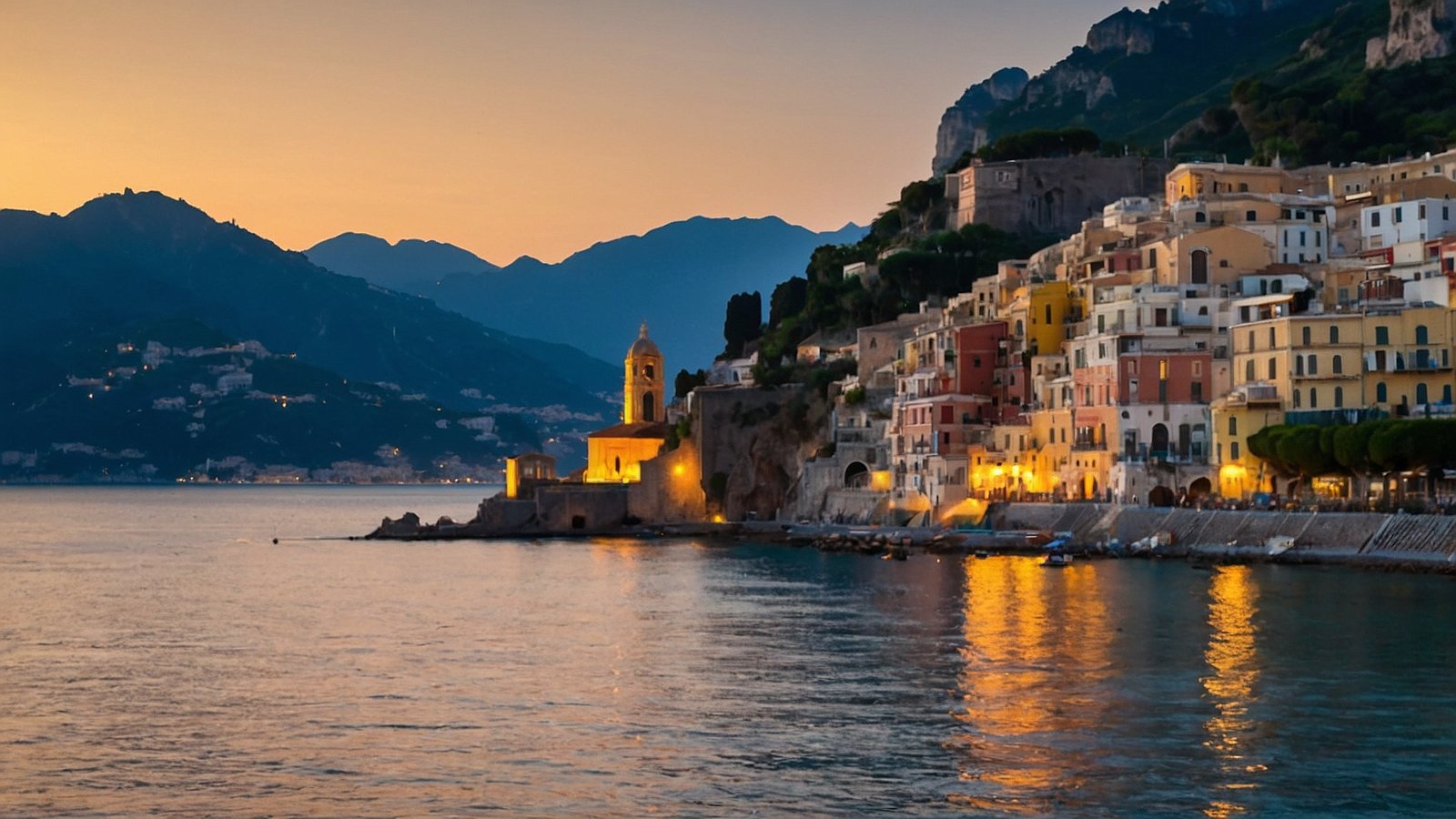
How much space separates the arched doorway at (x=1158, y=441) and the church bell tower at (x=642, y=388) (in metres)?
50.2

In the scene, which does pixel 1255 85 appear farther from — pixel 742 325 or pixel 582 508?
pixel 582 508

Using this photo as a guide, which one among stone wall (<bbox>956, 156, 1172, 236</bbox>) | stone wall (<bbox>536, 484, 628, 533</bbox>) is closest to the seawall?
stone wall (<bbox>536, 484, 628, 533</bbox>)

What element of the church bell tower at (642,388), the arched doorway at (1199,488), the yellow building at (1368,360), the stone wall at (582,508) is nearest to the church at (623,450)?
the stone wall at (582,508)

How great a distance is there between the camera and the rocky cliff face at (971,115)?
571 ft

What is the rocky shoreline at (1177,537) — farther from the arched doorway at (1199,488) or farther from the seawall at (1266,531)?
the arched doorway at (1199,488)

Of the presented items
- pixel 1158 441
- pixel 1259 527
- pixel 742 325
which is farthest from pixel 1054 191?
pixel 1259 527

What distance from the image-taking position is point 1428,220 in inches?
3031

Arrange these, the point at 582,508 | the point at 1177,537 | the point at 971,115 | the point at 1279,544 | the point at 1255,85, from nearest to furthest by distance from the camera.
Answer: the point at 1279,544 < the point at 1177,537 < the point at 582,508 < the point at 1255,85 < the point at 971,115

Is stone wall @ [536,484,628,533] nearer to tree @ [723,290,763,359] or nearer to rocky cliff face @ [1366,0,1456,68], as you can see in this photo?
tree @ [723,290,763,359]

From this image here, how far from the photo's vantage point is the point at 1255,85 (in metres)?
114

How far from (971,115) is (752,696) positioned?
150221mm

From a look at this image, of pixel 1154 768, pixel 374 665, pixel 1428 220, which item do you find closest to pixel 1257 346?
pixel 1428 220

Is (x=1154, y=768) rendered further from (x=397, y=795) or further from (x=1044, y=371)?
(x=1044, y=371)

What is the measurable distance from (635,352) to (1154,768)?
92482 mm
